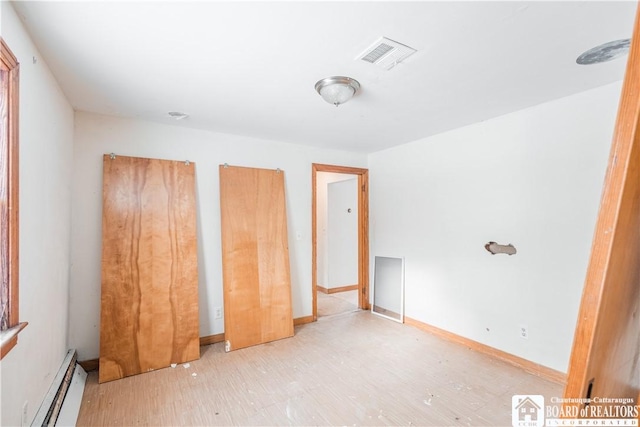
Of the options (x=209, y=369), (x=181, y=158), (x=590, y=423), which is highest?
(x=181, y=158)

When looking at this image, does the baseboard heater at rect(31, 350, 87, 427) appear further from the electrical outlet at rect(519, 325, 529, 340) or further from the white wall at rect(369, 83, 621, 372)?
the electrical outlet at rect(519, 325, 529, 340)

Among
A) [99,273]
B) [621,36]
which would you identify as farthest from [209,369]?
[621,36]

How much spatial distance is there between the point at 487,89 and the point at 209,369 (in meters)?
3.22

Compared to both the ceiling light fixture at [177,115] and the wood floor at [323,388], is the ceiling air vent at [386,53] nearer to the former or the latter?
the ceiling light fixture at [177,115]

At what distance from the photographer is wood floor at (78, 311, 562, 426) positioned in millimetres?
2062

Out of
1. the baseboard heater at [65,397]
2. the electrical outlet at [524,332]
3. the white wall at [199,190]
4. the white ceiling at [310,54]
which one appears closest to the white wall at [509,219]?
the electrical outlet at [524,332]

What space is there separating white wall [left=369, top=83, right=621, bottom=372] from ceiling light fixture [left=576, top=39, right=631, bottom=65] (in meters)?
0.51

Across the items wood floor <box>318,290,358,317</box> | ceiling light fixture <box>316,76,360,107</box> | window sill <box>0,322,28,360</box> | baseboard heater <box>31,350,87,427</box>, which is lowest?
wood floor <box>318,290,358,317</box>

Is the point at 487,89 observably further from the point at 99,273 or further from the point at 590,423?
the point at 99,273

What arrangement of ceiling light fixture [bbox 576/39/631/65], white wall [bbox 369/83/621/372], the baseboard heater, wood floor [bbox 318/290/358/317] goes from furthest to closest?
wood floor [bbox 318/290/358/317]
white wall [bbox 369/83/621/372]
the baseboard heater
ceiling light fixture [bbox 576/39/631/65]

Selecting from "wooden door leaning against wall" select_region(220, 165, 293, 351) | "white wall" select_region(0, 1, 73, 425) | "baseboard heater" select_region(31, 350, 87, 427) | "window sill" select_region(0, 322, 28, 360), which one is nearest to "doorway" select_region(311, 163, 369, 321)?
"wooden door leaning against wall" select_region(220, 165, 293, 351)

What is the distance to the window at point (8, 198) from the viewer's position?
1390 millimetres

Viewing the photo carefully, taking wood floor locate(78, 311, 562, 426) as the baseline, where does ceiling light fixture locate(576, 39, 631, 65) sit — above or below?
above

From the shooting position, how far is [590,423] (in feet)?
1.49
